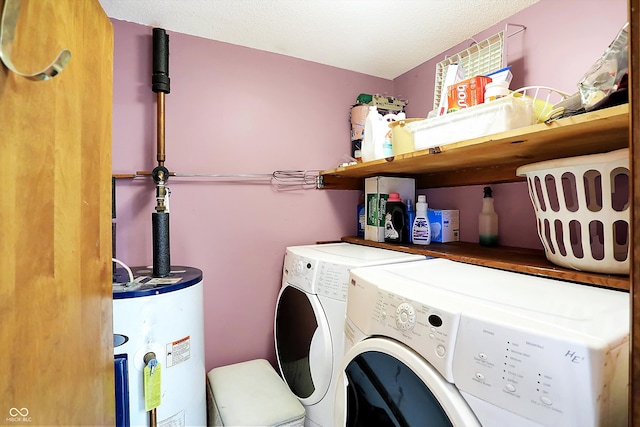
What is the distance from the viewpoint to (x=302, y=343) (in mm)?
1363

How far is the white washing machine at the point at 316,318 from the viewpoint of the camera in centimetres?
118

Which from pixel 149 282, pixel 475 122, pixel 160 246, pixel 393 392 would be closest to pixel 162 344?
pixel 149 282

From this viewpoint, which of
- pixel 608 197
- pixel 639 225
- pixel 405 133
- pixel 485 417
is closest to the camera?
pixel 639 225

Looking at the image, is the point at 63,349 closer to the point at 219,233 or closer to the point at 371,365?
the point at 371,365

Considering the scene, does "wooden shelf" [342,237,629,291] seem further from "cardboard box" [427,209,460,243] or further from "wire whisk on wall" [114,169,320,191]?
"wire whisk on wall" [114,169,320,191]

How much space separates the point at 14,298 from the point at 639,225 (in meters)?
0.83

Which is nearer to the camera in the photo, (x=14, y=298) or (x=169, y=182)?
(x=14, y=298)

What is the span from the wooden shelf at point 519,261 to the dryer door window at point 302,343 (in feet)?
1.68

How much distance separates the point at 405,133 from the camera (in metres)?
1.32

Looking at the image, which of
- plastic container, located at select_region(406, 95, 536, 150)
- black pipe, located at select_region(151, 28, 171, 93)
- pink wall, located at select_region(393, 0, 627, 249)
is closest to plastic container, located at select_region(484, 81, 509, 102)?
plastic container, located at select_region(406, 95, 536, 150)

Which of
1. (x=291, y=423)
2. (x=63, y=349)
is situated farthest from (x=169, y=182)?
(x=291, y=423)

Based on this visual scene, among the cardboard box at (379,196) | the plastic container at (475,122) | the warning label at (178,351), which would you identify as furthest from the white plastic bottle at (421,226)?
the warning label at (178,351)

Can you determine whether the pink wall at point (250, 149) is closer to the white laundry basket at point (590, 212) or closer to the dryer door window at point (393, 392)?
the white laundry basket at point (590, 212)

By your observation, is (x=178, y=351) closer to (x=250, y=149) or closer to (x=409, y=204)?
(x=250, y=149)
